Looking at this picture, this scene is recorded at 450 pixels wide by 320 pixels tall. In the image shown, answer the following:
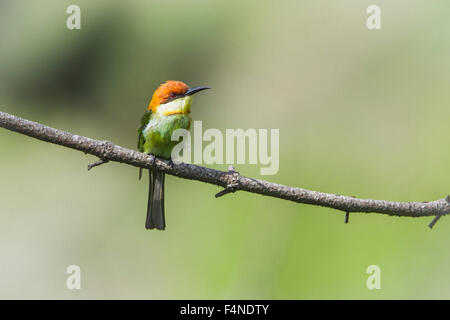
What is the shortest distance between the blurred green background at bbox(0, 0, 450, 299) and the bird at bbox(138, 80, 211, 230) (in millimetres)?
1578

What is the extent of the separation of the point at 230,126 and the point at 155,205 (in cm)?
262

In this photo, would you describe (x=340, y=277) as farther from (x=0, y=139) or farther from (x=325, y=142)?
(x=0, y=139)

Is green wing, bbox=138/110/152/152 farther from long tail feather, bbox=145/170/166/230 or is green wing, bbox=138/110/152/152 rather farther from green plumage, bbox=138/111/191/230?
long tail feather, bbox=145/170/166/230

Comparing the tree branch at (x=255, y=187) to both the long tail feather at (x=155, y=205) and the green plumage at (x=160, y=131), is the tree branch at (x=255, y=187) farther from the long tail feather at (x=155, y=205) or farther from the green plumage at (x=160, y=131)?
the long tail feather at (x=155, y=205)

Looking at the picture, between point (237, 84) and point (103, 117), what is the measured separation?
4.64 feet

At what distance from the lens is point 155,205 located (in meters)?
2.78

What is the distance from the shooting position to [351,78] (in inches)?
203

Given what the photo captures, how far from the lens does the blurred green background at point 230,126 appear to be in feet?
13.8

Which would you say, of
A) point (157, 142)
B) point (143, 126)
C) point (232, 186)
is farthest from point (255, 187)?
point (143, 126)

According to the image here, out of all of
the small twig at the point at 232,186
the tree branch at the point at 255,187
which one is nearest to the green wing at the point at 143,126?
the tree branch at the point at 255,187

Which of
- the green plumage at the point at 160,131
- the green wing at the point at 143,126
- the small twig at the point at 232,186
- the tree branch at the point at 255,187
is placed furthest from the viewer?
the green wing at the point at 143,126

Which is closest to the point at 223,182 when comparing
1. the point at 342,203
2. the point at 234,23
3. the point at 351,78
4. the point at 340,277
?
the point at 342,203

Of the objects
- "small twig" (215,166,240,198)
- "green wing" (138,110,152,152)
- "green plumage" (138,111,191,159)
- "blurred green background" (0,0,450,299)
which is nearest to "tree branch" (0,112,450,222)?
"small twig" (215,166,240,198)

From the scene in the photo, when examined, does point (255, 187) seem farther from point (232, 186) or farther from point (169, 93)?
point (169, 93)
